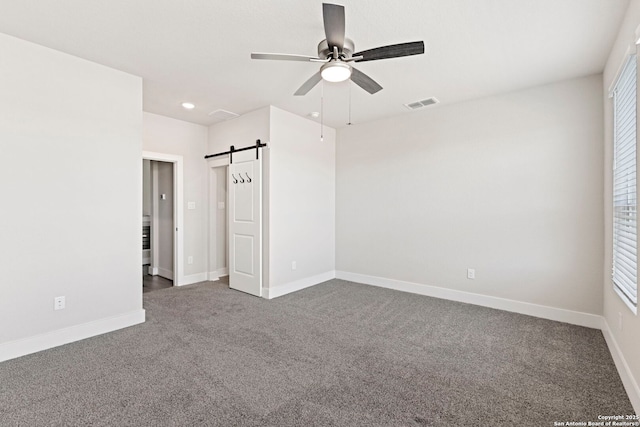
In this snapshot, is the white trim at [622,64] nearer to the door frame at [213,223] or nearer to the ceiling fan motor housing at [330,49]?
the ceiling fan motor housing at [330,49]

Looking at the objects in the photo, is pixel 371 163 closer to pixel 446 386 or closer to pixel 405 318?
pixel 405 318

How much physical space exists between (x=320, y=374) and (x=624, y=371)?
2.21 m

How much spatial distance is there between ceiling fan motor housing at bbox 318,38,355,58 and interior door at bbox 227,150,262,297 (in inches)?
87.9

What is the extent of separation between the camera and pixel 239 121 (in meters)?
4.79

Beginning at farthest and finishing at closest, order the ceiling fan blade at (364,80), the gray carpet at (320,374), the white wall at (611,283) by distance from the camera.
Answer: the ceiling fan blade at (364,80) < the white wall at (611,283) < the gray carpet at (320,374)

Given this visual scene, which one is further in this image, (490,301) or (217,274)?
(217,274)

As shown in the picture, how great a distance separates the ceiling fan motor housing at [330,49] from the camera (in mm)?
2293

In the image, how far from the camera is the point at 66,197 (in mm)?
2867

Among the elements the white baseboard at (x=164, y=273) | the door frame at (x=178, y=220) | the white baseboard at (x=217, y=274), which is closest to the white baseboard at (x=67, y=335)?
the door frame at (x=178, y=220)

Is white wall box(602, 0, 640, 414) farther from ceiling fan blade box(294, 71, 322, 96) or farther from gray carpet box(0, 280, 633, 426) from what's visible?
ceiling fan blade box(294, 71, 322, 96)

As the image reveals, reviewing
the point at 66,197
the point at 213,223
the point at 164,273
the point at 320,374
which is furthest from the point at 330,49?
the point at 164,273

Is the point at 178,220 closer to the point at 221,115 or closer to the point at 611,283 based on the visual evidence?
the point at 221,115

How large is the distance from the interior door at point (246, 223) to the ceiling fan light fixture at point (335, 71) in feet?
7.40

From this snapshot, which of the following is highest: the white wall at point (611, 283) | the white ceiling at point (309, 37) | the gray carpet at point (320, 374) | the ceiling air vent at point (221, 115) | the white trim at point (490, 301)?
the ceiling air vent at point (221, 115)
